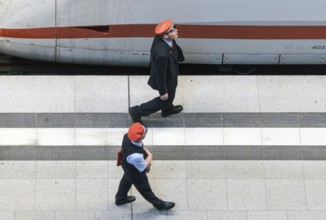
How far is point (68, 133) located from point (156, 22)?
7.94 ft

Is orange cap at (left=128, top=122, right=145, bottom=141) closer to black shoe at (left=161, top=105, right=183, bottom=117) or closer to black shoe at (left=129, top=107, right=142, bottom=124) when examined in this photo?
black shoe at (left=129, top=107, right=142, bottom=124)

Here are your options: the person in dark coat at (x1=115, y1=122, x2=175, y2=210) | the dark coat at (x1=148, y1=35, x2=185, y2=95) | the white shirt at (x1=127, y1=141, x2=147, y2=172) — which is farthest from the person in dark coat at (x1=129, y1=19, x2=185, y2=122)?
the white shirt at (x1=127, y1=141, x2=147, y2=172)

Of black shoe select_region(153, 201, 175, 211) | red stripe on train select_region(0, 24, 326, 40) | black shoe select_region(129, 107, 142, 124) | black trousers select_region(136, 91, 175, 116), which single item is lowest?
black shoe select_region(153, 201, 175, 211)

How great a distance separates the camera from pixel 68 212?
858 cm

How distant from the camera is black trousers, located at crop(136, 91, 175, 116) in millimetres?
8469

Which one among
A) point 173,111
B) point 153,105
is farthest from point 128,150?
point 173,111

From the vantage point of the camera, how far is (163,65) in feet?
25.1

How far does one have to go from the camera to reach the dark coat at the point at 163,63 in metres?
7.63

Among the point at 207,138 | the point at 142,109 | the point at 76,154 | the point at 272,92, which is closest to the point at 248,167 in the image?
the point at 207,138

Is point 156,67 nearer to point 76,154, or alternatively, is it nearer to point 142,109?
point 142,109

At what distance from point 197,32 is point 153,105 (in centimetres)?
175

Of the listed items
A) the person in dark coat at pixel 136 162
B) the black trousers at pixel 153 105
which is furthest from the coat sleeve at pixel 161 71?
the person in dark coat at pixel 136 162

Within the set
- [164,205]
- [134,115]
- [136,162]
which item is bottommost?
[164,205]

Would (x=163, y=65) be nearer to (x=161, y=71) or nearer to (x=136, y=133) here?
(x=161, y=71)
